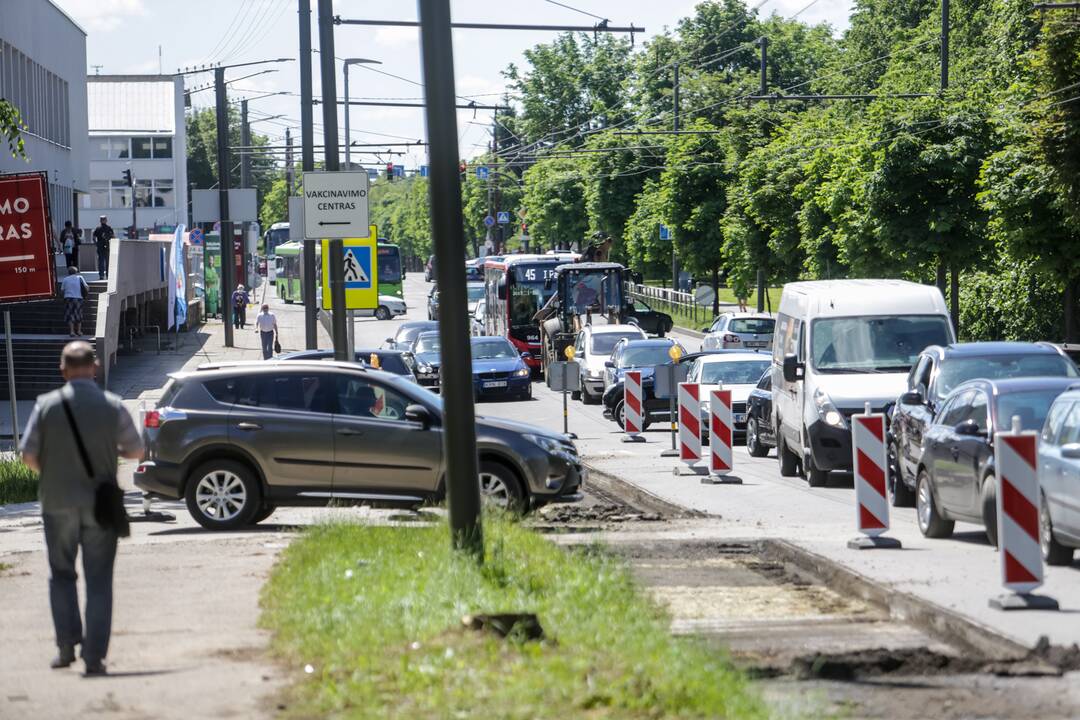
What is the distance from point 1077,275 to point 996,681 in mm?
27822

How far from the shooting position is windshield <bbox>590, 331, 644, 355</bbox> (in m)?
40.8

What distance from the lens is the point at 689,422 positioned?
22.2 metres

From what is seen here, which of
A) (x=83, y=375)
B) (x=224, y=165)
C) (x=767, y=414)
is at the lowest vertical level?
(x=767, y=414)

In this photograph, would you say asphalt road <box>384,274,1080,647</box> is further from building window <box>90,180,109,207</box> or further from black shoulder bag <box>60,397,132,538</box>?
building window <box>90,180,109,207</box>

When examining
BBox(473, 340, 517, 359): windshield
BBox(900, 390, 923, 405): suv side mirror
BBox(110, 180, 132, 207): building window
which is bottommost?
BBox(473, 340, 517, 359): windshield

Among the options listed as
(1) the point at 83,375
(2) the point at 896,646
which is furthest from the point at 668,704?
(1) the point at 83,375

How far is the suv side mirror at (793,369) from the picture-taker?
21219 millimetres

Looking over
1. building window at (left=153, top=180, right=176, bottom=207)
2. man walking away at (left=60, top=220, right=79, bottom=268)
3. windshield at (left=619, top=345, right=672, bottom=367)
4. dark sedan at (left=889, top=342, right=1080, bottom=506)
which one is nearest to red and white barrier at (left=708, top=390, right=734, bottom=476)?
dark sedan at (left=889, top=342, right=1080, bottom=506)

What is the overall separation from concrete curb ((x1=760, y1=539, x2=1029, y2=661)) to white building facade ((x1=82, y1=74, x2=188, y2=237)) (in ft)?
344

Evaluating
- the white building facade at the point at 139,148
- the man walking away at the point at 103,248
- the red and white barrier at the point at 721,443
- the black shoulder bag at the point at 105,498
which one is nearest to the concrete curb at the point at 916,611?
the black shoulder bag at the point at 105,498

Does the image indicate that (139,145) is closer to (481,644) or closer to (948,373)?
(948,373)

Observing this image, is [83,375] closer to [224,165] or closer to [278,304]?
[224,165]

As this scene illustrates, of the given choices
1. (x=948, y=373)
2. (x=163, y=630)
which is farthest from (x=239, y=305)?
(x=163, y=630)

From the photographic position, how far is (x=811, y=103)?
295 ft
